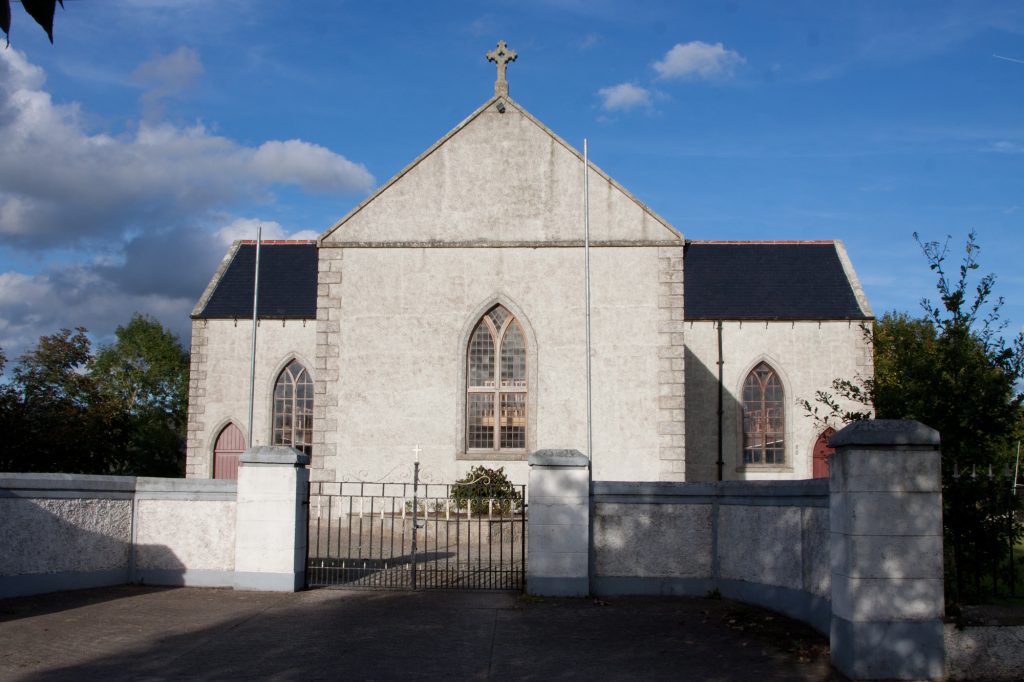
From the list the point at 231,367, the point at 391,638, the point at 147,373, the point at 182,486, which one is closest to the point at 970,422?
the point at 391,638

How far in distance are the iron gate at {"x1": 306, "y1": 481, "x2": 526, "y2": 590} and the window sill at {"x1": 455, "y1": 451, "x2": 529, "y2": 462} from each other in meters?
0.97

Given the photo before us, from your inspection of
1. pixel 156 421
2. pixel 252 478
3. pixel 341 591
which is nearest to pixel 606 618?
pixel 341 591

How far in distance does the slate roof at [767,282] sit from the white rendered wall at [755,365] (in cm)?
50

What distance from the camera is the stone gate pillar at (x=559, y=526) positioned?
41.7ft

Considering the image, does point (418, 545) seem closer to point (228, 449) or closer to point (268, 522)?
point (268, 522)

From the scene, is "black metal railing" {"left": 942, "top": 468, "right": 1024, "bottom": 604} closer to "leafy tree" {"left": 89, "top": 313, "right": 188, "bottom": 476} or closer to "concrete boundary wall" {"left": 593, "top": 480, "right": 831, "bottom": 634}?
"concrete boundary wall" {"left": 593, "top": 480, "right": 831, "bottom": 634}

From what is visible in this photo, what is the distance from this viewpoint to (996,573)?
30.9 ft

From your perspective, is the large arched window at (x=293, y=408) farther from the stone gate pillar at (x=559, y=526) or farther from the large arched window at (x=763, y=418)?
the stone gate pillar at (x=559, y=526)

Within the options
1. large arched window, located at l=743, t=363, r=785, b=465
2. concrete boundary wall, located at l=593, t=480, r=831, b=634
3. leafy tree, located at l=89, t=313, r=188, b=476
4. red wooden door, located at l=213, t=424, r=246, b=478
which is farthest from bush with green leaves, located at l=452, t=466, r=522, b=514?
leafy tree, located at l=89, t=313, r=188, b=476

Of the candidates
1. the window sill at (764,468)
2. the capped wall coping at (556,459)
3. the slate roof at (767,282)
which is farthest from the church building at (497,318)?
the capped wall coping at (556,459)

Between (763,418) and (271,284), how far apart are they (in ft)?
54.8

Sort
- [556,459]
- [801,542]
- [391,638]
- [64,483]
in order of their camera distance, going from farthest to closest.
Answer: [556,459]
[64,483]
[801,542]
[391,638]

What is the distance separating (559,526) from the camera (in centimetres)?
1273

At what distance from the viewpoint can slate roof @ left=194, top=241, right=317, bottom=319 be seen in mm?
29859
